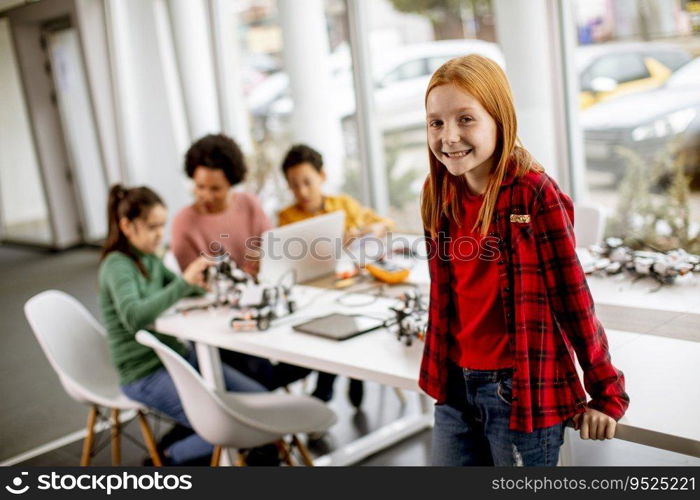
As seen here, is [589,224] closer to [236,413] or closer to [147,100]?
[236,413]

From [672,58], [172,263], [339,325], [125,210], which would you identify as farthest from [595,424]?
[672,58]

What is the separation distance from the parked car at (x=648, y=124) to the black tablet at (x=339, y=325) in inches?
91.6

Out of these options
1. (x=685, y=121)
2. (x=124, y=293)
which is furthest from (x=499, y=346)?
(x=685, y=121)

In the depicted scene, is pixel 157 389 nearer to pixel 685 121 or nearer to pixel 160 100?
pixel 685 121

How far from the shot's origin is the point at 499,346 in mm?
1690

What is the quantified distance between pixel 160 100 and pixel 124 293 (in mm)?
4931

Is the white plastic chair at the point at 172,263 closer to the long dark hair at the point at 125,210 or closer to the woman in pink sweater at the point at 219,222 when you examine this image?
the woman in pink sweater at the point at 219,222

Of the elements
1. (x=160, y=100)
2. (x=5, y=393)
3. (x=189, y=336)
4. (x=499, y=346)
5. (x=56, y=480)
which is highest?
(x=160, y=100)

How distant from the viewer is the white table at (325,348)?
7.38ft

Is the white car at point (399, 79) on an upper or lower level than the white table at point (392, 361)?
upper

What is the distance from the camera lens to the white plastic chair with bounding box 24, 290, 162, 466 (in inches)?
119

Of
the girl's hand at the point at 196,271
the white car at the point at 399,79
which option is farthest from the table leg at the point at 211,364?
the white car at the point at 399,79

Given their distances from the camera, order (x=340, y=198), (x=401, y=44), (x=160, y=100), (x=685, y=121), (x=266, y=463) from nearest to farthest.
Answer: (x=266, y=463) → (x=340, y=198) → (x=685, y=121) → (x=401, y=44) → (x=160, y=100)

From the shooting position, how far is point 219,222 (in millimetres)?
3574
